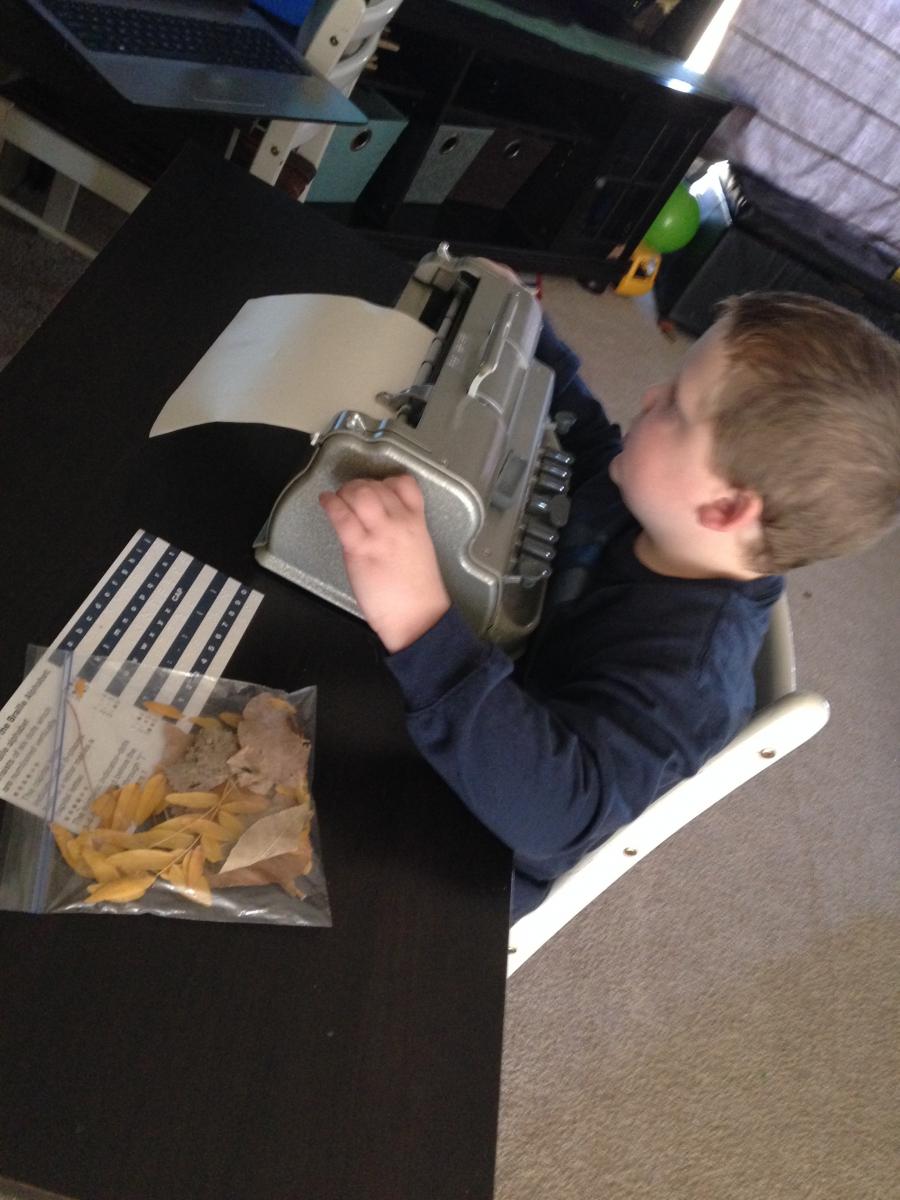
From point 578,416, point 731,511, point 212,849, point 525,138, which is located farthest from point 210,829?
point 525,138

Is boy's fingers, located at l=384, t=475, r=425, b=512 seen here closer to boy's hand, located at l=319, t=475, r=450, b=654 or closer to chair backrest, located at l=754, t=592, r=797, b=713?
boy's hand, located at l=319, t=475, r=450, b=654

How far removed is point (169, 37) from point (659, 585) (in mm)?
1090

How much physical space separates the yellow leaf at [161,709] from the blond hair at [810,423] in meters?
0.50

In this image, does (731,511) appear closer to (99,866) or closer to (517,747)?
(517,747)

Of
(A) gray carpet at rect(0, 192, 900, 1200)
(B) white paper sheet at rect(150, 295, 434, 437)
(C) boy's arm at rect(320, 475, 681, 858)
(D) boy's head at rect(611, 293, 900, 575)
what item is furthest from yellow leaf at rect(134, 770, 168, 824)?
(A) gray carpet at rect(0, 192, 900, 1200)

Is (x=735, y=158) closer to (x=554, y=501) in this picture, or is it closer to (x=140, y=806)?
(x=554, y=501)

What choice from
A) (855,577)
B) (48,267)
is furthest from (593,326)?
(48,267)

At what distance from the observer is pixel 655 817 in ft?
2.48

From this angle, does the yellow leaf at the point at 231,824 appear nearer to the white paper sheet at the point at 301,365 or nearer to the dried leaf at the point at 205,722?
the dried leaf at the point at 205,722

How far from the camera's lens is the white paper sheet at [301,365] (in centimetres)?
72

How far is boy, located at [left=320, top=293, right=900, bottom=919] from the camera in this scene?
2.25 ft

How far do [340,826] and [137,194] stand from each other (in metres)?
1.21

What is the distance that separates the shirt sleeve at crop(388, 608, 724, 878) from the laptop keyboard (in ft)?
3.27

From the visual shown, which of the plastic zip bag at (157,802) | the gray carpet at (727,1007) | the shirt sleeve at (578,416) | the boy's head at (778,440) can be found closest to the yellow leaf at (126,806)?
the plastic zip bag at (157,802)
